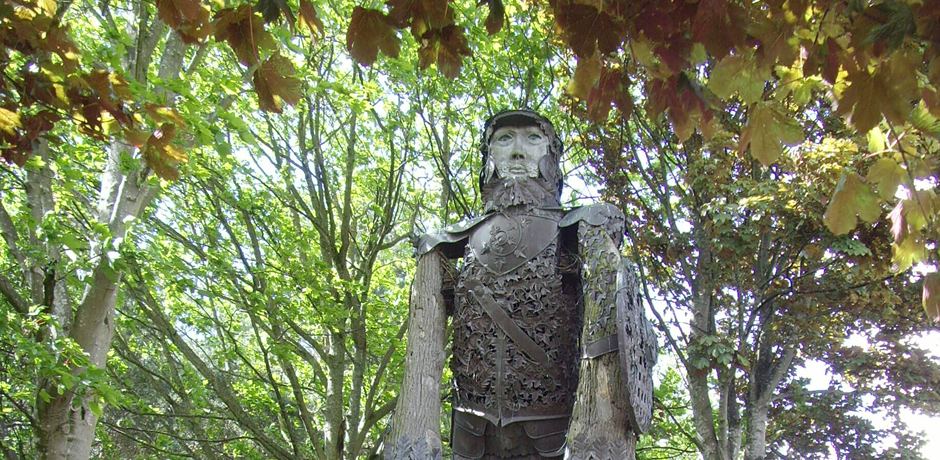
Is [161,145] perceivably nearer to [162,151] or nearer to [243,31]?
[162,151]

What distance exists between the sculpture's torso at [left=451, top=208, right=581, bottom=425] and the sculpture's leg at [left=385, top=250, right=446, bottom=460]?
0.12m

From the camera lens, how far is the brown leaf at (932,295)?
2.55 m

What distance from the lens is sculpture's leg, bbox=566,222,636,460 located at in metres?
3.10

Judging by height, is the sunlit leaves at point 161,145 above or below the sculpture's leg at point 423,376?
above

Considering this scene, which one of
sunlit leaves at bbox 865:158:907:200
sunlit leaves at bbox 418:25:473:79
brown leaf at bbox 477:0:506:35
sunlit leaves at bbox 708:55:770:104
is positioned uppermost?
sunlit leaves at bbox 418:25:473:79

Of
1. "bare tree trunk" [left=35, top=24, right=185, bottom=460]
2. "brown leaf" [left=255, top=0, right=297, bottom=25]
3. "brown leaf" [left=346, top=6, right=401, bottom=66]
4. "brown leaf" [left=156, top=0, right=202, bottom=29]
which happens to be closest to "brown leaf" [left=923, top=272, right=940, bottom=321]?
"brown leaf" [left=346, top=6, right=401, bottom=66]

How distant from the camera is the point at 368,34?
8.04ft

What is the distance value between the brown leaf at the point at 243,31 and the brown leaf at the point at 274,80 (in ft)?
0.39

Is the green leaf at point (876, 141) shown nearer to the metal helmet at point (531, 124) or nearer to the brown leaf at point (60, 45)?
the metal helmet at point (531, 124)

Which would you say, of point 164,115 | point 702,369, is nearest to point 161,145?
point 164,115

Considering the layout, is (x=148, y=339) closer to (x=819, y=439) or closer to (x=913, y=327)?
(x=819, y=439)

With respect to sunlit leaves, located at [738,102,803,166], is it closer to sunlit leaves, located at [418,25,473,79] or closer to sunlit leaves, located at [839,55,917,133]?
sunlit leaves, located at [839,55,917,133]

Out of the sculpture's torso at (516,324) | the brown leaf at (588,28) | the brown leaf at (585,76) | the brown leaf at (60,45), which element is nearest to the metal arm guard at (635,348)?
the sculpture's torso at (516,324)

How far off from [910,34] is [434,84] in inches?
286
